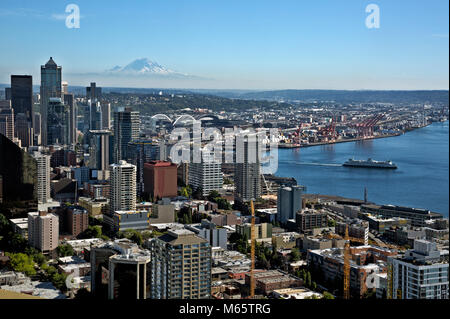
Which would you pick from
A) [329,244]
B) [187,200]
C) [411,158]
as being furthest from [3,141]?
[411,158]

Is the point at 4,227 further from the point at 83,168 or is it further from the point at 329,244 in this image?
the point at 83,168

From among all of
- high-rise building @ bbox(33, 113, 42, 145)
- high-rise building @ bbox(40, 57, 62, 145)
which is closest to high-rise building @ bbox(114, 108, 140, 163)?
high-rise building @ bbox(40, 57, 62, 145)

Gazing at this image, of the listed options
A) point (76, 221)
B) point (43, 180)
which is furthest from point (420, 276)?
point (43, 180)

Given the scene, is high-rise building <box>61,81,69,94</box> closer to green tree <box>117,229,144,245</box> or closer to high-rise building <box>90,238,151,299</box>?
green tree <box>117,229,144,245</box>

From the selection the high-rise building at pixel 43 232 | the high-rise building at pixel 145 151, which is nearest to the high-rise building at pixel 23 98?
the high-rise building at pixel 43 232

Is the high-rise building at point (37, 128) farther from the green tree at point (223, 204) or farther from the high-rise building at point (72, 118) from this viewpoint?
the green tree at point (223, 204)
